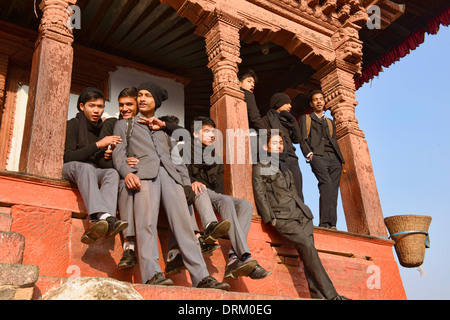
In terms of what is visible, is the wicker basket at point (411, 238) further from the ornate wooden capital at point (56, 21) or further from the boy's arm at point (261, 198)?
the ornate wooden capital at point (56, 21)

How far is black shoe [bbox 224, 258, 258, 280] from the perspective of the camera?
411cm

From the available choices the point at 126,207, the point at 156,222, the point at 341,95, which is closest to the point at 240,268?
the point at 156,222

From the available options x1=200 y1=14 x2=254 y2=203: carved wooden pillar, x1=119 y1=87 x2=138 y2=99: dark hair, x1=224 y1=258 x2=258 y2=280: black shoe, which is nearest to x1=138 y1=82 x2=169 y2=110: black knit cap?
x1=119 y1=87 x2=138 y2=99: dark hair

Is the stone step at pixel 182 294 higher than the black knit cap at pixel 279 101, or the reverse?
the black knit cap at pixel 279 101

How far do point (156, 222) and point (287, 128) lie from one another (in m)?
2.83

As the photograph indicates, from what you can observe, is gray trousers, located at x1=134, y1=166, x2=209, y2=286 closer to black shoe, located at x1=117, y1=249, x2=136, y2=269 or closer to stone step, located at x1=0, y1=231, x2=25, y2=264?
black shoe, located at x1=117, y1=249, x2=136, y2=269

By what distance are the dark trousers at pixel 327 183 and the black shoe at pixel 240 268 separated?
2154mm

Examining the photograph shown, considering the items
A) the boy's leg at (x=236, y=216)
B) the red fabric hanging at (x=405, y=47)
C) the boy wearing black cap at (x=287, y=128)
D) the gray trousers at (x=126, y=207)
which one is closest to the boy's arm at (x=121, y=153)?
the gray trousers at (x=126, y=207)

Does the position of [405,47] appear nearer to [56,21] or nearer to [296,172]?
[296,172]

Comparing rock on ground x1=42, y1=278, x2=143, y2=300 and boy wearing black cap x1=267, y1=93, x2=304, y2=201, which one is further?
boy wearing black cap x1=267, y1=93, x2=304, y2=201

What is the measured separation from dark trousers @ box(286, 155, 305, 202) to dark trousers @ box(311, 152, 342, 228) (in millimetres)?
493

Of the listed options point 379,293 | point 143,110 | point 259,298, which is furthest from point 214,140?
point 379,293

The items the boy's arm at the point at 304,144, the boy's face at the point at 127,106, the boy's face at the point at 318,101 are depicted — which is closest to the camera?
the boy's face at the point at 127,106

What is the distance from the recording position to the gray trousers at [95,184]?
12.5ft
